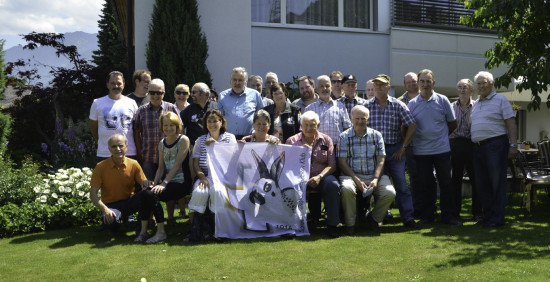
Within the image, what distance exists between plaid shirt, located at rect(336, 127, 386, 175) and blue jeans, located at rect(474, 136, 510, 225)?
1542mm

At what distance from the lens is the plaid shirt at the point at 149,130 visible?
7660mm

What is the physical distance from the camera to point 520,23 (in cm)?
980

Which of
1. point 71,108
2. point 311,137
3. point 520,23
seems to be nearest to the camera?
point 311,137

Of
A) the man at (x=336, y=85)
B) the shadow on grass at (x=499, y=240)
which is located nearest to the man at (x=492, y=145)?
the shadow on grass at (x=499, y=240)

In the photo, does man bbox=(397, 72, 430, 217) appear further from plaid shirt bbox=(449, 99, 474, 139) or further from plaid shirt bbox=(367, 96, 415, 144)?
plaid shirt bbox=(449, 99, 474, 139)

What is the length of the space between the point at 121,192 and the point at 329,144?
295 cm

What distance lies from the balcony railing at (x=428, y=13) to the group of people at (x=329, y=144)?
7.55 metres

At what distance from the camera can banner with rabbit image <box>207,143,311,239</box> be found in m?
7.05

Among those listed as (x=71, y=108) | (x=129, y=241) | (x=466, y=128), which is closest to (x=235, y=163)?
(x=129, y=241)

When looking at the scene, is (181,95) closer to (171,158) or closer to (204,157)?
(171,158)

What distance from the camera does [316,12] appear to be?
14.8 metres

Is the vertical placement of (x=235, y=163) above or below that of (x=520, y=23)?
below

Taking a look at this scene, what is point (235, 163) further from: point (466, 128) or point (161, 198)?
point (466, 128)

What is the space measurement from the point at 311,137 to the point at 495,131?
2646 mm
